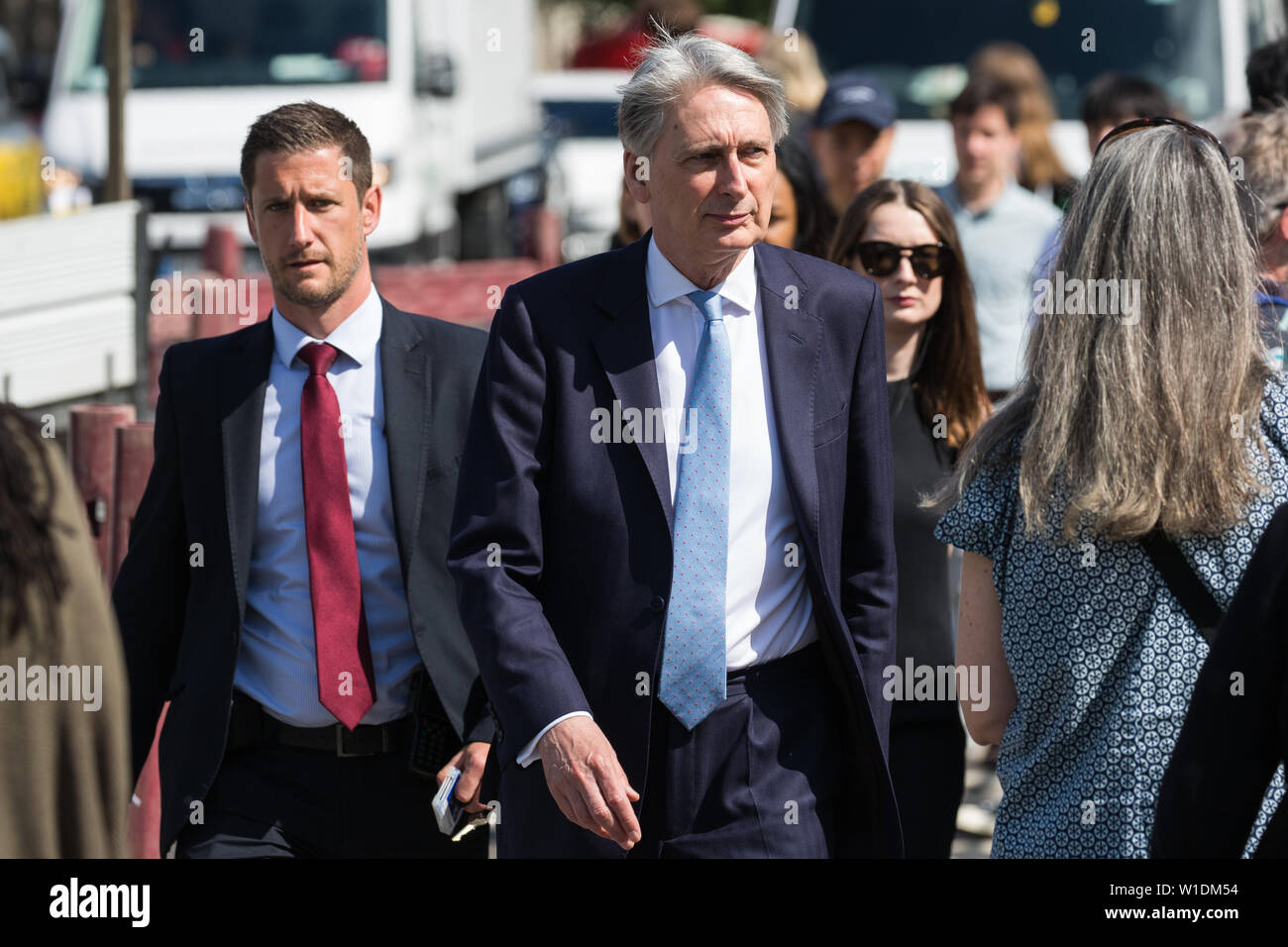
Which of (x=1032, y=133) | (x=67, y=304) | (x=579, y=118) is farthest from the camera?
(x=579, y=118)

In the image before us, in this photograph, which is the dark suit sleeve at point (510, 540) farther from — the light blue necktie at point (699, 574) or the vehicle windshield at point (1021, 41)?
the vehicle windshield at point (1021, 41)

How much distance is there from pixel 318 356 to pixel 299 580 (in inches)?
19.2

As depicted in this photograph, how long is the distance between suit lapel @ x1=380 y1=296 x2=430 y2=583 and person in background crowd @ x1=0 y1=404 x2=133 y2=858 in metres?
1.29

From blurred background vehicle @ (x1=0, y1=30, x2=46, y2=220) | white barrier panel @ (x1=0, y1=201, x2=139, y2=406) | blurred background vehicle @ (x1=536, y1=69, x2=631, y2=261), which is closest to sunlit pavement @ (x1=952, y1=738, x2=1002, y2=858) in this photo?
white barrier panel @ (x1=0, y1=201, x2=139, y2=406)

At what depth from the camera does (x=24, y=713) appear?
2502 mm

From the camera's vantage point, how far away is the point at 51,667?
8.08 feet

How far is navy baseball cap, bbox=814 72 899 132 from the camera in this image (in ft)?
23.7

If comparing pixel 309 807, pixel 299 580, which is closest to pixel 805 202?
pixel 299 580

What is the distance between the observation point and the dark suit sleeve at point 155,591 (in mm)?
3893

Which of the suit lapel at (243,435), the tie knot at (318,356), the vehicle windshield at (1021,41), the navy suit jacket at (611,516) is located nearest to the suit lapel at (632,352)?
the navy suit jacket at (611,516)

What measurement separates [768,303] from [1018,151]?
5746 millimetres

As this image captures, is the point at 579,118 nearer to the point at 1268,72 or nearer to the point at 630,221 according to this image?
the point at 630,221

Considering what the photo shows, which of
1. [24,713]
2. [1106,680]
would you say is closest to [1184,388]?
[1106,680]

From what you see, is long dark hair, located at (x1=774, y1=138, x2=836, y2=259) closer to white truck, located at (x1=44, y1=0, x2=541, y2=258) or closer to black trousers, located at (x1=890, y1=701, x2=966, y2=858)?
black trousers, located at (x1=890, y1=701, x2=966, y2=858)
